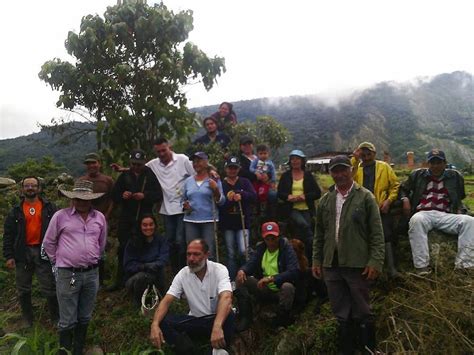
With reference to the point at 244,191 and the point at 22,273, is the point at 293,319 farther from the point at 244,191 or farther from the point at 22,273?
the point at 22,273

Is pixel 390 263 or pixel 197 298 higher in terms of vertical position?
pixel 197 298

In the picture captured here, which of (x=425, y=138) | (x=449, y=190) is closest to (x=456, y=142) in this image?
(x=425, y=138)

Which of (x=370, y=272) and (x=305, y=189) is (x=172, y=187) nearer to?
(x=305, y=189)

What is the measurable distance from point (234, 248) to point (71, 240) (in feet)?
7.35

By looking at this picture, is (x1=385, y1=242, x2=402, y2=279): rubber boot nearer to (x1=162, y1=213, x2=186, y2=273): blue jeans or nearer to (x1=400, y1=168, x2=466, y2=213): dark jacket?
(x1=400, y1=168, x2=466, y2=213): dark jacket

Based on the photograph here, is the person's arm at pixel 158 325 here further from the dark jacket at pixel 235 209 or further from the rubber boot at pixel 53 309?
the rubber boot at pixel 53 309

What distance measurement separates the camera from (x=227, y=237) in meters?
5.46

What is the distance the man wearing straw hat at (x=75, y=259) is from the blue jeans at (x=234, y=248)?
1816 millimetres

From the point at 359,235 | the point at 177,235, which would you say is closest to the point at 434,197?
the point at 359,235

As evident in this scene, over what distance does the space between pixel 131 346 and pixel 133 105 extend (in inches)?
154

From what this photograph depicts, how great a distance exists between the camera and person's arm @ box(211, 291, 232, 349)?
11.6ft

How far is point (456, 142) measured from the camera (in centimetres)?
6925

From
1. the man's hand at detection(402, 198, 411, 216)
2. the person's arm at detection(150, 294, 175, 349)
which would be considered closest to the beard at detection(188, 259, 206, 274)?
the person's arm at detection(150, 294, 175, 349)

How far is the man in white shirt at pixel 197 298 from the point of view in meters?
4.00
